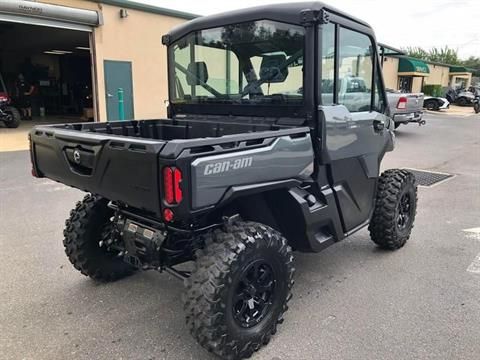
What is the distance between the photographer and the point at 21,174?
7.51 meters

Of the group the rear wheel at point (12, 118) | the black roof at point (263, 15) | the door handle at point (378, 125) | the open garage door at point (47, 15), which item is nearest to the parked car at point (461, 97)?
the open garage door at point (47, 15)

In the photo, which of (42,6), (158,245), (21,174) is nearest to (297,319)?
(158,245)

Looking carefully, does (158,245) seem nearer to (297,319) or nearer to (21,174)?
(297,319)

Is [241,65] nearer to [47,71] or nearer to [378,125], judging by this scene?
[378,125]

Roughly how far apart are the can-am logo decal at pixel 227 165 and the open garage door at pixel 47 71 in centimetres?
1288

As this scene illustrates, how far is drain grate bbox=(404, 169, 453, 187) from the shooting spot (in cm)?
763

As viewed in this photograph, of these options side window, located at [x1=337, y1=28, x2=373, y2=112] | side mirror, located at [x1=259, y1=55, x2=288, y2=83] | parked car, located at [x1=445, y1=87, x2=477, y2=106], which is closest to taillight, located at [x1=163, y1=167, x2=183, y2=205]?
side mirror, located at [x1=259, y1=55, x2=288, y2=83]

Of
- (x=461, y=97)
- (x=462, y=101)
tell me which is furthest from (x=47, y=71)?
(x=462, y=101)

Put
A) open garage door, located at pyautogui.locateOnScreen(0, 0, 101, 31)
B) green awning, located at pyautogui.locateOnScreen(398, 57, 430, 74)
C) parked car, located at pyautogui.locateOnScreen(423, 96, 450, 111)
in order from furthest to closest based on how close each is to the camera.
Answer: green awning, located at pyautogui.locateOnScreen(398, 57, 430, 74) → parked car, located at pyautogui.locateOnScreen(423, 96, 450, 111) → open garage door, located at pyautogui.locateOnScreen(0, 0, 101, 31)

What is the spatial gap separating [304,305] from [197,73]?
2.20 m

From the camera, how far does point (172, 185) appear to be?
7.09ft

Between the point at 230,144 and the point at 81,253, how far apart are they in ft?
5.67

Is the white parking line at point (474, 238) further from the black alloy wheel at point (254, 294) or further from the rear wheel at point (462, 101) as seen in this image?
the rear wheel at point (462, 101)

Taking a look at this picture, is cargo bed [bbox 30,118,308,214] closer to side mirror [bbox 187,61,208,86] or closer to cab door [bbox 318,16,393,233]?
cab door [bbox 318,16,393,233]
